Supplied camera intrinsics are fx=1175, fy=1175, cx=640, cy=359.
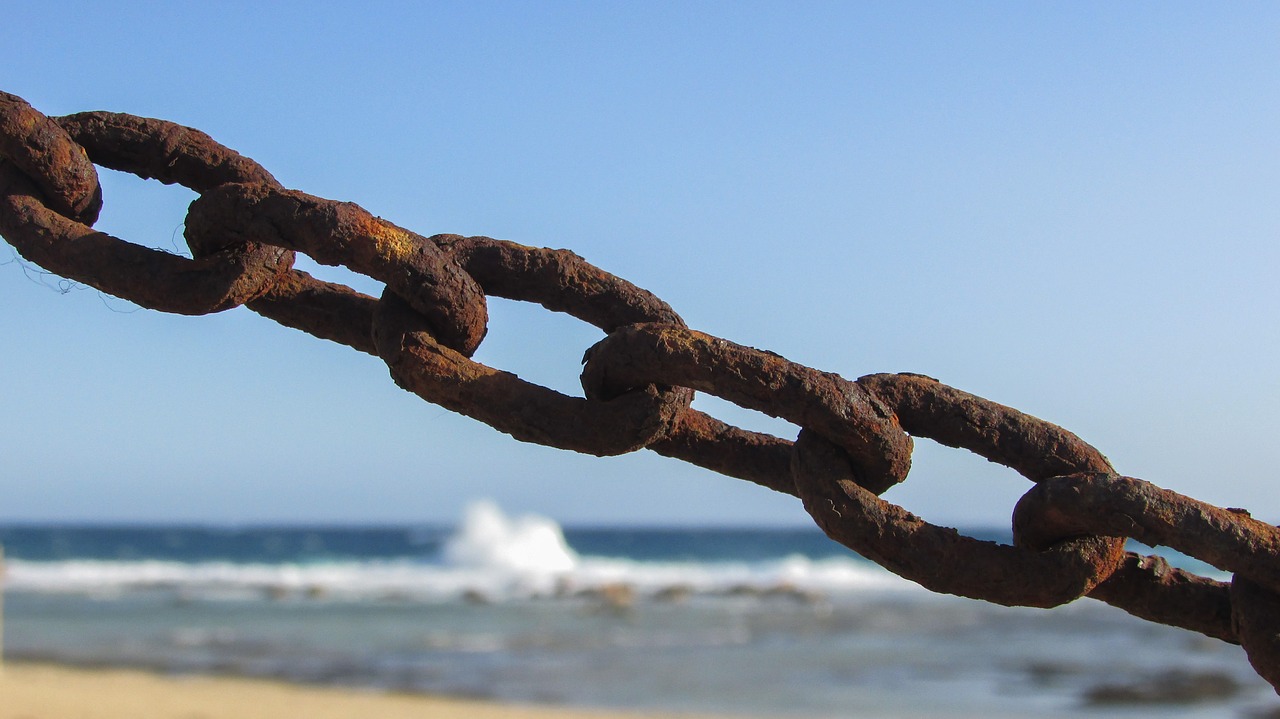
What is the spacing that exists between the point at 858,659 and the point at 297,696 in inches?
225

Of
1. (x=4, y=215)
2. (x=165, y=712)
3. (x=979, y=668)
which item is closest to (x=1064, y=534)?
(x=4, y=215)

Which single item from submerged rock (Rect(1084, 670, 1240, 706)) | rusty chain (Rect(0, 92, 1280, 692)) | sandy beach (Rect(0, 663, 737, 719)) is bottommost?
sandy beach (Rect(0, 663, 737, 719))

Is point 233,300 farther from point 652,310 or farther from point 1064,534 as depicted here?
point 1064,534

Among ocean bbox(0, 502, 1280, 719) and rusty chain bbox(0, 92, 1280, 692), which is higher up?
rusty chain bbox(0, 92, 1280, 692)

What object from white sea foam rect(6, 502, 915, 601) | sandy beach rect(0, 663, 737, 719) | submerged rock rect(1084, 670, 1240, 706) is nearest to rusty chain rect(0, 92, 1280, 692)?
sandy beach rect(0, 663, 737, 719)

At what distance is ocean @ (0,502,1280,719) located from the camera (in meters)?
10.1

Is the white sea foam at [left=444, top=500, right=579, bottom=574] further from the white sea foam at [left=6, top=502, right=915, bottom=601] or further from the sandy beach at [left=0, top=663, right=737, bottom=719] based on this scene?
the sandy beach at [left=0, top=663, right=737, bottom=719]

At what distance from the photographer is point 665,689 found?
1032cm

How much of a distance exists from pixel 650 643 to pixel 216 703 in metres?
5.45

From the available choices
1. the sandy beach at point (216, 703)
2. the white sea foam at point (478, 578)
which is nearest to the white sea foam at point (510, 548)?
the white sea foam at point (478, 578)

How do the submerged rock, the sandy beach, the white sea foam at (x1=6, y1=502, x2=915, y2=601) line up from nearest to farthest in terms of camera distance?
the sandy beach → the submerged rock → the white sea foam at (x1=6, y1=502, x2=915, y2=601)

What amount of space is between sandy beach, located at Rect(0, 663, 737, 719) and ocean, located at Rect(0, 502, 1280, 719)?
0.57 metres

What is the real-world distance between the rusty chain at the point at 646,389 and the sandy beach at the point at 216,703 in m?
7.90

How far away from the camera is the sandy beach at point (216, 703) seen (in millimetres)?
8828
